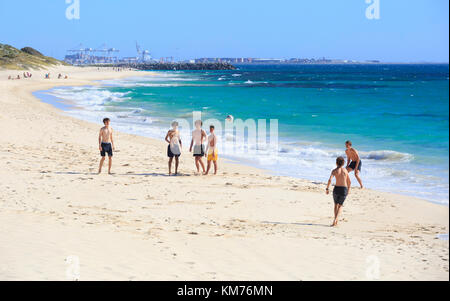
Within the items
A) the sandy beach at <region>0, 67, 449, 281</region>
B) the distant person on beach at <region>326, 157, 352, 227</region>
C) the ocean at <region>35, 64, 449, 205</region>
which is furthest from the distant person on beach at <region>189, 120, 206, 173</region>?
the distant person on beach at <region>326, 157, 352, 227</region>

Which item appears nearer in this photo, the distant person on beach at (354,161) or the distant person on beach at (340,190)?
the distant person on beach at (340,190)

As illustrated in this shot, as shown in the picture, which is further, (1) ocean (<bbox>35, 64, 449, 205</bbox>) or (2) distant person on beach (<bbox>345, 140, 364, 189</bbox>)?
(1) ocean (<bbox>35, 64, 449, 205</bbox>)

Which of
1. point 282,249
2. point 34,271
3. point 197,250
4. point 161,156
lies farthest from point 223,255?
point 161,156

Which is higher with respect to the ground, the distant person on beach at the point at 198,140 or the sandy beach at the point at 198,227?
the distant person on beach at the point at 198,140

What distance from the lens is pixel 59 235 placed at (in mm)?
6141

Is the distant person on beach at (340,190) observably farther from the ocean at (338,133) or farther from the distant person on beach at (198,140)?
the distant person on beach at (198,140)

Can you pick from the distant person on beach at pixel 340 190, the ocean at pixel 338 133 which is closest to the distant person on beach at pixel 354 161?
the ocean at pixel 338 133

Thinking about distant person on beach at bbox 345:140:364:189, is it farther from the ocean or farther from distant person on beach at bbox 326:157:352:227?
distant person on beach at bbox 326:157:352:227

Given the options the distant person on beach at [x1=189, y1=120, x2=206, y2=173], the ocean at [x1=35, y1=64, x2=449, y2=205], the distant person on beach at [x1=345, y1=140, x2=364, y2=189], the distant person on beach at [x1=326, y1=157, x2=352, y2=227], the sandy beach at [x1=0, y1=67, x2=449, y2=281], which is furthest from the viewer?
the ocean at [x1=35, y1=64, x2=449, y2=205]

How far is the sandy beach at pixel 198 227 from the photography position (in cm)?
523

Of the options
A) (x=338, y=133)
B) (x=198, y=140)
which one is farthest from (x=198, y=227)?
(x=338, y=133)

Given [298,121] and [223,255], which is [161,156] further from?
[298,121]

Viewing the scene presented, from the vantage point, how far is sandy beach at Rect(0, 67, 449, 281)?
5227mm
